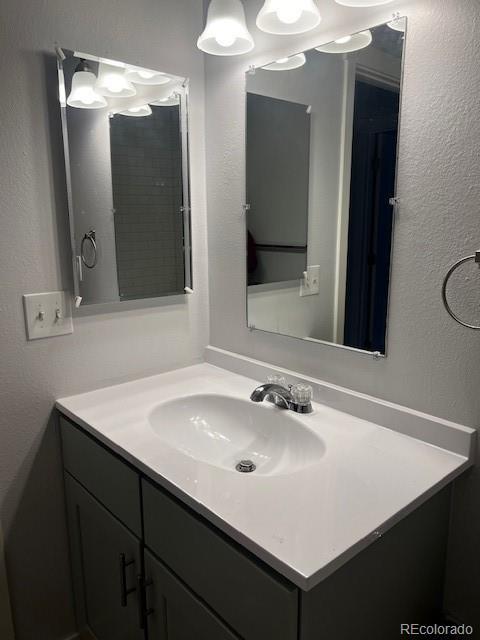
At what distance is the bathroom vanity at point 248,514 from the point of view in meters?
0.78

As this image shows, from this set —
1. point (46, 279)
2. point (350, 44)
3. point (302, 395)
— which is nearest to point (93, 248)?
point (46, 279)

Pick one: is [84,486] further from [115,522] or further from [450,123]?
[450,123]

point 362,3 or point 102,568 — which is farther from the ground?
point 362,3

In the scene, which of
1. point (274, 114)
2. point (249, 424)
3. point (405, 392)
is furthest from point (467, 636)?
point (274, 114)

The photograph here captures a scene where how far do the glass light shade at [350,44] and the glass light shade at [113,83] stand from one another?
1.88 feet

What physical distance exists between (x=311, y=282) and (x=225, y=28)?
72 cm

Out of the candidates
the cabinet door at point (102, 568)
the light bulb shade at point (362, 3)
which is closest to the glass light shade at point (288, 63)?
the light bulb shade at point (362, 3)

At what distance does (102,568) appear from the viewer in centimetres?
130

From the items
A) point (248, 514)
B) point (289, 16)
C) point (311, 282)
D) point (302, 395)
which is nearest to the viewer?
point (248, 514)

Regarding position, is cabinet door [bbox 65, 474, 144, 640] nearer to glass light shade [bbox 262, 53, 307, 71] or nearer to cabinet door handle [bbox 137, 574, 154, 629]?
cabinet door handle [bbox 137, 574, 154, 629]

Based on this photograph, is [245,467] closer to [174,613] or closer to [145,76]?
[174,613]

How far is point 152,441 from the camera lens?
3.67ft

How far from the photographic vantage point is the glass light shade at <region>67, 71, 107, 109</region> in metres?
1.28

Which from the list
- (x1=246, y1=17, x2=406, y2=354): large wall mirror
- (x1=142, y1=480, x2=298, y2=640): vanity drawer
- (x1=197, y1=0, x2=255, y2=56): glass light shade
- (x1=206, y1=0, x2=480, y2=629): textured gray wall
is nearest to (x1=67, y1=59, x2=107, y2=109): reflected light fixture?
(x1=197, y1=0, x2=255, y2=56): glass light shade
